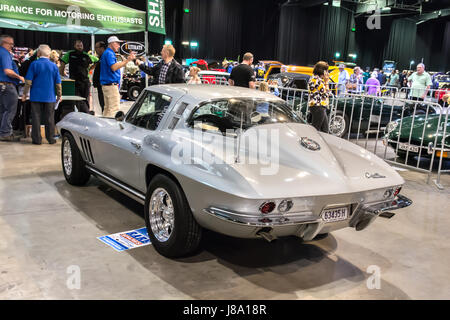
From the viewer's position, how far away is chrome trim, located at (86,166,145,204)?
458cm

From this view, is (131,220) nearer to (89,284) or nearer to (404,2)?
(89,284)

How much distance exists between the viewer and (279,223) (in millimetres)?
3361

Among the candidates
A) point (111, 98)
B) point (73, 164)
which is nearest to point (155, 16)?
point (111, 98)

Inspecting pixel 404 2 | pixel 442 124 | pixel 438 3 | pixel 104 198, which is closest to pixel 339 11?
pixel 404 2

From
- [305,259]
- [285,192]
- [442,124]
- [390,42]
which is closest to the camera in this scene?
[285,192]

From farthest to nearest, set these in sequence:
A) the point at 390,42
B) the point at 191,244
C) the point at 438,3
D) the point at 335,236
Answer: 1. the point at 390,42
2. the point at 438,3
3. the point at 335,236
4. the point at 191,244

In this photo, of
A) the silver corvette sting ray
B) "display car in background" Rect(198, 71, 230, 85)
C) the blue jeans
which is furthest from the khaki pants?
"display car in background" Rect(198, 71, 230, 85)

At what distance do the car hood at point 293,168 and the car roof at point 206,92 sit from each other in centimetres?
56

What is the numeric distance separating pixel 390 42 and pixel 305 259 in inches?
1697

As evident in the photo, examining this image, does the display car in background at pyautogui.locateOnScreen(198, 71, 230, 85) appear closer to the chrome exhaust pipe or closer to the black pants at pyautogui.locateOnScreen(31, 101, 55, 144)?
the black pants at pyautogui.locateOnScreen(31, 101, 55, 144)

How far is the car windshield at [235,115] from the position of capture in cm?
435

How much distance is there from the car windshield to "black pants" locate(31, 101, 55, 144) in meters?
5.51

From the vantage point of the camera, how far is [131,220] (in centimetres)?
502

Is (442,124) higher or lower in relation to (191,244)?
higher
